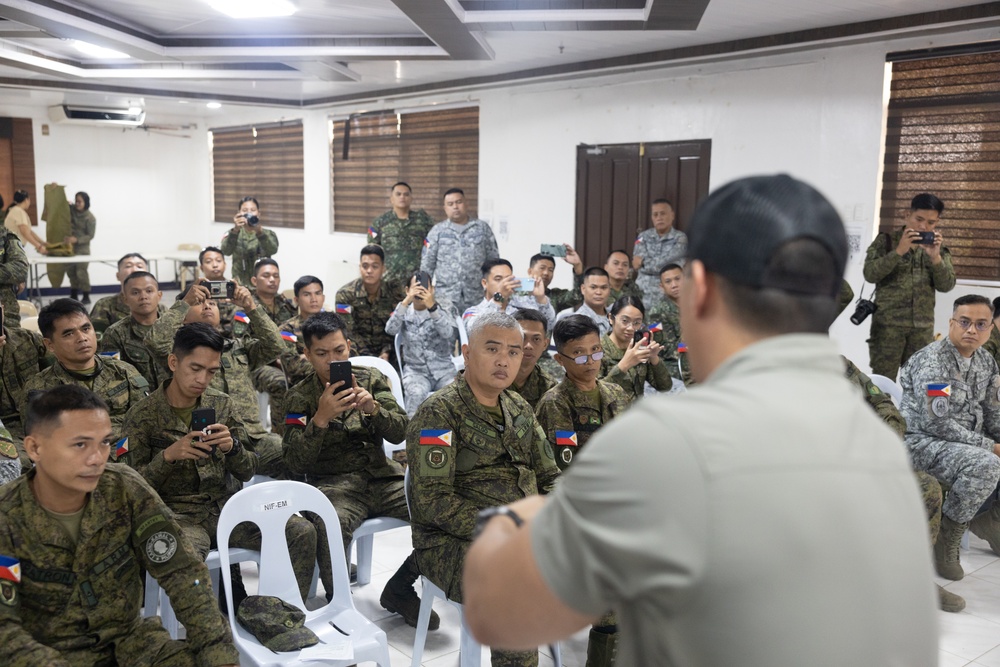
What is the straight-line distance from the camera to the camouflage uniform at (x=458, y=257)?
6.79m

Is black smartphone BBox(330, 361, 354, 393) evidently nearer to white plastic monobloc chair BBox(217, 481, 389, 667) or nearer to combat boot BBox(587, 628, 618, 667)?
white plastic monobloc chair BBox(217, 481, 389, 667)

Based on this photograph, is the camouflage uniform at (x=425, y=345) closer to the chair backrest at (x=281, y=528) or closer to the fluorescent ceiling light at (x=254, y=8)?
the fluorescent ceiling light at (x=254, y=8)

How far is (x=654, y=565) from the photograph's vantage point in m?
0.70

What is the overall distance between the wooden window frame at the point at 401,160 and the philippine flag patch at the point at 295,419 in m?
5.61

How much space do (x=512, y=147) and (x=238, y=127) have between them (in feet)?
20.3

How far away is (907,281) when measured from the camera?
5.01m

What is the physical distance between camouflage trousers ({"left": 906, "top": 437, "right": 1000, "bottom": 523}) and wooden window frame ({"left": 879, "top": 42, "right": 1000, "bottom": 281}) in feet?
6.57

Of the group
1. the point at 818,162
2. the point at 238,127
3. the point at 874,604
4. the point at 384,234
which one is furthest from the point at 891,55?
the point at 238,127

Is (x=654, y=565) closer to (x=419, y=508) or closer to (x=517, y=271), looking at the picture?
(x=419, y=508)

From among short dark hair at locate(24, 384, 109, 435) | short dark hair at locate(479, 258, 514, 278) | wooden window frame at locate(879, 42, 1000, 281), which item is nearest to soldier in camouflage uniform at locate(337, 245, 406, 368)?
short dark hair at locate(479, 258, 514, 278)

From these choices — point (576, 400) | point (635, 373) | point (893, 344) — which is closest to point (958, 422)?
point (893, 344)

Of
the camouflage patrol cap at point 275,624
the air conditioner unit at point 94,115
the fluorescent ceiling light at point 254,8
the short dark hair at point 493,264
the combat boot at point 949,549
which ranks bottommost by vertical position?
the combat boot at point 949,549

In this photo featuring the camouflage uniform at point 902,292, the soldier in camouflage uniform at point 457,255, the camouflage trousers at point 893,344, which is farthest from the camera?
the soldier in camouflage uniform at point 457,255

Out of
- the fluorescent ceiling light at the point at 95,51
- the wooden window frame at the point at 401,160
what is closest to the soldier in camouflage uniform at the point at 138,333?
the fluorescent ceiling light at the point at 95,51
